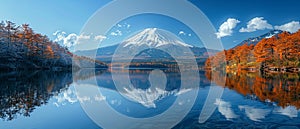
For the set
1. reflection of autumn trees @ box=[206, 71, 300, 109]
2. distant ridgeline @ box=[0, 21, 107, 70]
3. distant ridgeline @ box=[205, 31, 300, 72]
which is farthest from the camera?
distant ridgeline @ box=[0, 21, 107, 70]

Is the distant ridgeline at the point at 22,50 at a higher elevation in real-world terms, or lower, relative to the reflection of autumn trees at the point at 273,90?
higher

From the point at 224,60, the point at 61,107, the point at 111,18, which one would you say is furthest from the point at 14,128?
the point at 224,60

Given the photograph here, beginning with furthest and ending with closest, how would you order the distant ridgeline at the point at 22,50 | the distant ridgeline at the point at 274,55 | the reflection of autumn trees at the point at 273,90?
the distant ridgeline at the point at 22,50, the distant ridgeline at the point at 274,55, the reflection of autumn trees at the point at 273,90

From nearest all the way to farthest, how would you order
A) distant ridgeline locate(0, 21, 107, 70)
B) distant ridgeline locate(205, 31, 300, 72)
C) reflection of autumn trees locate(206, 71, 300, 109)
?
reflection of autumn trees locate(206, 71, 300, 109)
distant ridgeline locate(205, 31, 300, 72)
distant ridgeline locate(0, 21, 107, 70)

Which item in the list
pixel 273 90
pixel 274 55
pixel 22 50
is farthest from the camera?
pixel 22 50

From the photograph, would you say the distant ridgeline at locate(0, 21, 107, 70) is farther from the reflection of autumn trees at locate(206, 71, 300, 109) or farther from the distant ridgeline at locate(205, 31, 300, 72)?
the distant ridgeline at locate(205, 31, 300, 72)

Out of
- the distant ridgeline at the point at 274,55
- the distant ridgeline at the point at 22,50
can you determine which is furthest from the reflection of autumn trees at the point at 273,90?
the distant ridgeline at the point at 22,50

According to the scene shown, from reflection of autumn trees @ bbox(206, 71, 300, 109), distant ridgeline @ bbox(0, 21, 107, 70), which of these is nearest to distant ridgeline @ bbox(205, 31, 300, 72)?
reflection of autumn trees @ bbox(206, 71, 300, 109)

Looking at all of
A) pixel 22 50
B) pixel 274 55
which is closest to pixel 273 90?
pixel 274 55

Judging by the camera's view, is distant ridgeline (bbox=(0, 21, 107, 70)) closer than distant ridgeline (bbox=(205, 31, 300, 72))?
No

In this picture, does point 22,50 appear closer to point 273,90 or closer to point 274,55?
point 273,90

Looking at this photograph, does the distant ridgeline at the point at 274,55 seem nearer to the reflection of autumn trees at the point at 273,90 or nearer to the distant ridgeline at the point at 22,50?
the reflection of autumn trees at the point at 273,90

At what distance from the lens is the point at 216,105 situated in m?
12.9

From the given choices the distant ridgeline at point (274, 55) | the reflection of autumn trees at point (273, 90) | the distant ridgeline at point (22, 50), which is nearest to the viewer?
the reflection of autumn trees at point (273, 90)
